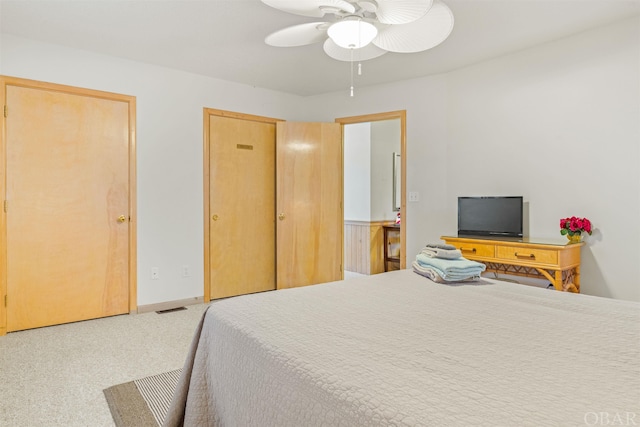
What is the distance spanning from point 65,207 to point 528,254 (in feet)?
12.6

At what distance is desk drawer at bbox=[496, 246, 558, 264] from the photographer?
2.80m

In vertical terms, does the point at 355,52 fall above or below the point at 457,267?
above

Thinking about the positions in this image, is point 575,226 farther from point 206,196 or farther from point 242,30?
point 206,196

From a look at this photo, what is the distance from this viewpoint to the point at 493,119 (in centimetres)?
359

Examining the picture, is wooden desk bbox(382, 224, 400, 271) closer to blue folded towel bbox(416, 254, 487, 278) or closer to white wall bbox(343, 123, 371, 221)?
white wall bbox(343, 123, 371, 221)

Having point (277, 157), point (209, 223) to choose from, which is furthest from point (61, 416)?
point (277, 157)

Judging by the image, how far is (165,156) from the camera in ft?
12.3

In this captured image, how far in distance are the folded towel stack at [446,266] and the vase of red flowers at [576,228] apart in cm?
156

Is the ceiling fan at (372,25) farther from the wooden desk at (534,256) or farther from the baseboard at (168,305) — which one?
the baseboard at (168,305)

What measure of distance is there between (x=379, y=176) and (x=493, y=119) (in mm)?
2167

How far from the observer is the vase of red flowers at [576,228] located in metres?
2.94

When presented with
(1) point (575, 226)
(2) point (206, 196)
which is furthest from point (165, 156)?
(1) point (575, 226)

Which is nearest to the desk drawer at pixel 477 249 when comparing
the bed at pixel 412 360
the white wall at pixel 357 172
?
the bed at pixel 412 360

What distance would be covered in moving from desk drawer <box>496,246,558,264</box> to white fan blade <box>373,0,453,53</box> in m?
1.75
